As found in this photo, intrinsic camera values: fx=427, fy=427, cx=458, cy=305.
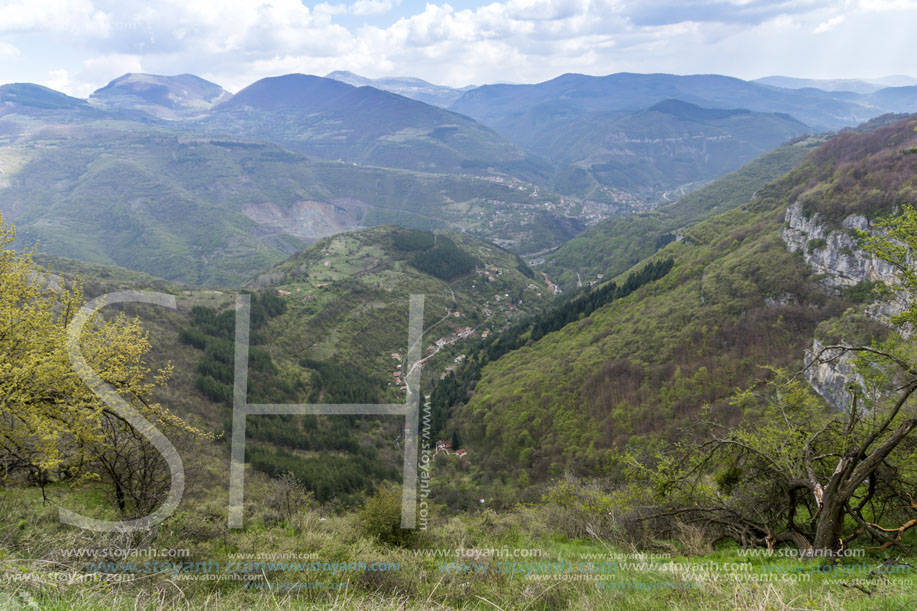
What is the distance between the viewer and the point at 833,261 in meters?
52.2

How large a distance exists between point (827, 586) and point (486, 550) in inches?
265

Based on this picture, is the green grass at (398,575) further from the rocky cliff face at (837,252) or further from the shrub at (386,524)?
the rocky cliff face at (837,252)

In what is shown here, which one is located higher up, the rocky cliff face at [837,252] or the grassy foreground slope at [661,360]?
the rocky cliff face at [837,252]

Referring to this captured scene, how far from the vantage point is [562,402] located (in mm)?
51375

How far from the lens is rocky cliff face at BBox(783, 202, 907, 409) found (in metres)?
42.1

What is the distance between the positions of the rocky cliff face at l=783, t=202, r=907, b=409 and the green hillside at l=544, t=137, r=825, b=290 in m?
82.0

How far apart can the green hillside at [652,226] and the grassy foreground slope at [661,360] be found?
79709mm

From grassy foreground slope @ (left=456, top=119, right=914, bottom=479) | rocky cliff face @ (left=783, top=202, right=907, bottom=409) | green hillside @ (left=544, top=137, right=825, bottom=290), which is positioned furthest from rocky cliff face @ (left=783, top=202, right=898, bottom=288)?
green hillside @ (left=544, top=137, right=825, bottom=290)

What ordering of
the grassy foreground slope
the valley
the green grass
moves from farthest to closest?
the grassy foreground slope → the valley → the green grass

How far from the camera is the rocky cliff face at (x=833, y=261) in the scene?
138ft

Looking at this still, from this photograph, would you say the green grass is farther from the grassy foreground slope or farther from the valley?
the grassy foreground slope

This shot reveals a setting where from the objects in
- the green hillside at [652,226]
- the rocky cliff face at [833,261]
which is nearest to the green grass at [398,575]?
the rocky cliff face at [833,261]

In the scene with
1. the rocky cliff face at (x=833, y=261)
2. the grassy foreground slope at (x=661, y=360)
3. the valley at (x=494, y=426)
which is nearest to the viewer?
the valley at (x=494, y=426)

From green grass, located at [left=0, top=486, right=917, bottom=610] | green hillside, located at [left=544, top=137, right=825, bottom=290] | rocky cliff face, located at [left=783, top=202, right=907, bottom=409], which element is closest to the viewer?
green grass, located at [left=0, top=486, right=917, bottom=610]
